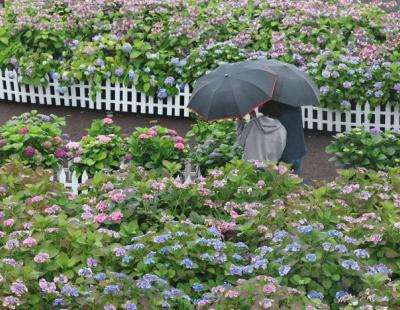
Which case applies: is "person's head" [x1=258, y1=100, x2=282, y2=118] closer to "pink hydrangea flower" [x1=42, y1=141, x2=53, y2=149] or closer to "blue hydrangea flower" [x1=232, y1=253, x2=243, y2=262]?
"pink hydrangea flower" [x1=42, y1=141, x2=53, y2=149]

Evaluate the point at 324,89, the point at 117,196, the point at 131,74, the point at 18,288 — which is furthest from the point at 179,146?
the point at 18,288

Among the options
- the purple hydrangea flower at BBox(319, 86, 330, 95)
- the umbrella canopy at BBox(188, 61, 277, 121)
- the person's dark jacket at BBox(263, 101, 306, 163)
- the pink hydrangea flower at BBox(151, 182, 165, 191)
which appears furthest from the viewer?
the purple hydrangea flower at BBox(319, 86, 330, 95)

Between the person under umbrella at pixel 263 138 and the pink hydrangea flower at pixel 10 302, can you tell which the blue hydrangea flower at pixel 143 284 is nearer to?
the pink hydrangea flower at pixel 10 302

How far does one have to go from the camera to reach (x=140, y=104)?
35.1 ft

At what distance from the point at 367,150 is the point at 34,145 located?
10.0ft

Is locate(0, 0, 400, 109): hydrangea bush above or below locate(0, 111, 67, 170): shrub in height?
above

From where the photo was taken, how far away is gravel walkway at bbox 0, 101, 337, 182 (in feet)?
30.1

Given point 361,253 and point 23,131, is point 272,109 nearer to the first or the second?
point 23,131

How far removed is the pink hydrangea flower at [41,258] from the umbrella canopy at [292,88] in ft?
9.34

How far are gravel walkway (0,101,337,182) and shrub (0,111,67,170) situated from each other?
1.96 meters

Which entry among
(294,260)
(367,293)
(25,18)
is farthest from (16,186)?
(25,18)

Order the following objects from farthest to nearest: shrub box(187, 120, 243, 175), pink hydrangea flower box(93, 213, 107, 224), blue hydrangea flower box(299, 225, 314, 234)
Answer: shrub box(187, 120, 243, 175) → pink hydrangea flower box(93, 213, 107, 224) → blue hydrangea flower box(299, 225, 314, 234)

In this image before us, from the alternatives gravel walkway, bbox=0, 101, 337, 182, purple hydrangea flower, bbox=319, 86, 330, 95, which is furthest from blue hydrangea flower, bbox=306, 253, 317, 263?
purple hydrangea flower, bbox=319, 86, 330, 95

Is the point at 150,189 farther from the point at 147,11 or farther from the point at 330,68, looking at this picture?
the point at 147,11
